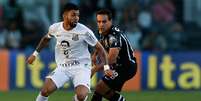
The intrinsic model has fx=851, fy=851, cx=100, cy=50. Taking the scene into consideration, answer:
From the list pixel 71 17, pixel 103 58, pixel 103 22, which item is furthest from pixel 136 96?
pixel 71 17

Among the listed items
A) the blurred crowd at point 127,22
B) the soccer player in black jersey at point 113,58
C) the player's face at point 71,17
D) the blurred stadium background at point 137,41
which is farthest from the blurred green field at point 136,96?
the player's face at point 71,17

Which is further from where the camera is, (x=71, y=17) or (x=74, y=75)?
(x=74, y=75)

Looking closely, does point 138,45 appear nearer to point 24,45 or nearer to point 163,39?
point 163,39

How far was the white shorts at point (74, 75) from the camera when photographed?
13.5 metres

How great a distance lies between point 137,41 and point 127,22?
22.0 inches

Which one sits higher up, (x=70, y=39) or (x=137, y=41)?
(x=70, y=39)

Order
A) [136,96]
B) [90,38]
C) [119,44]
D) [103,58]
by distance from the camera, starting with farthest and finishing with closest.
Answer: [136,96] < [119,44] < [90,38] < [103,58]

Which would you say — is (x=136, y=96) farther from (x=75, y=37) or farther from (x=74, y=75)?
(x=75, y=37)

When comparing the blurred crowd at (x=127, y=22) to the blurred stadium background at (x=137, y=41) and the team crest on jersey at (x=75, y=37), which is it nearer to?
→ the blurred stadium background at (x=137, y=41)

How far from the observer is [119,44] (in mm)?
13883

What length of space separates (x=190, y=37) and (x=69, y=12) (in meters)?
9.40

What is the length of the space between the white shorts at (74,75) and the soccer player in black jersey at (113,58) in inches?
13.5

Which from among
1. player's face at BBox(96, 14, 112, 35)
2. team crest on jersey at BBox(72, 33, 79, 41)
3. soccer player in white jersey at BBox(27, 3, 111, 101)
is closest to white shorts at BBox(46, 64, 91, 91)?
soccer player in white jersey at BBox(27, 3, 111, 101)

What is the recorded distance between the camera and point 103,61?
1357 centimetres
